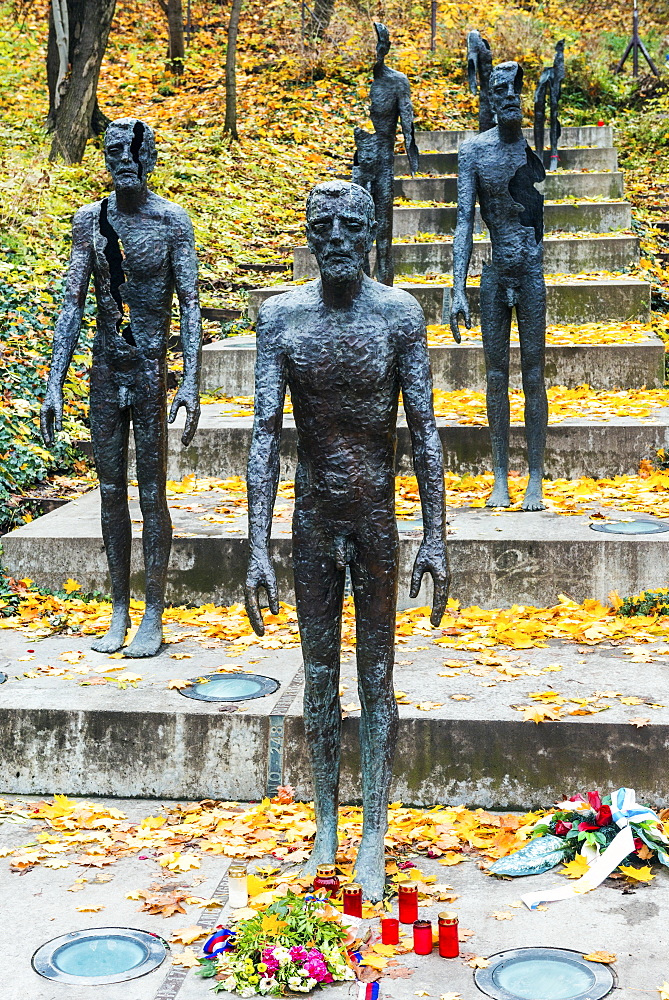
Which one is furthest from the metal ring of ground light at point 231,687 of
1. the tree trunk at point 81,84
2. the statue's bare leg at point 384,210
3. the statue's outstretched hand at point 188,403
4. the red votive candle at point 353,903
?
the tree trunk at point 81,84

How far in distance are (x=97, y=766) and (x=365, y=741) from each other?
1642 mm

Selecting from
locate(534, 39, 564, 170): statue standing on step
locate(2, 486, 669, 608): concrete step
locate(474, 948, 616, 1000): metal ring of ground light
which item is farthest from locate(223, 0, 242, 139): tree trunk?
locate(474, 948, 616, 1000): metal ring of ground light

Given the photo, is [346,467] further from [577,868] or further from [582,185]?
[582,185]

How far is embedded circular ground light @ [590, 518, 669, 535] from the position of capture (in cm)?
716

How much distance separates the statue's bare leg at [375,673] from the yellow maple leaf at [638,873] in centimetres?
87

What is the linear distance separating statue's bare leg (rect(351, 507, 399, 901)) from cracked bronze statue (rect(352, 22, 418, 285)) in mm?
7570

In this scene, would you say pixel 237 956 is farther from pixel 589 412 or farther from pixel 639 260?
pixel 639 260

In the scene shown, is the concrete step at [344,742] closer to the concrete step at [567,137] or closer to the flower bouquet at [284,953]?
the flower bouquet at [284,953]

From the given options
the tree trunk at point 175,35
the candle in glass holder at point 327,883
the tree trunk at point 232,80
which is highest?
the tree trunk at point 175,35

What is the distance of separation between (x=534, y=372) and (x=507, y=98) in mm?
1699

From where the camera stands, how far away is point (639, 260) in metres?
13.8

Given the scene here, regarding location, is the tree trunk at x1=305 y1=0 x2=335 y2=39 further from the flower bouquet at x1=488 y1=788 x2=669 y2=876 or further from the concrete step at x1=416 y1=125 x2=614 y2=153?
the flower bouquet at x1=488 y1=788 x2=669 y2=876

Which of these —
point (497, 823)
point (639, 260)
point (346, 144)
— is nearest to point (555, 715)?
point (497, 823)

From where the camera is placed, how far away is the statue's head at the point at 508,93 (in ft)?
23.7
